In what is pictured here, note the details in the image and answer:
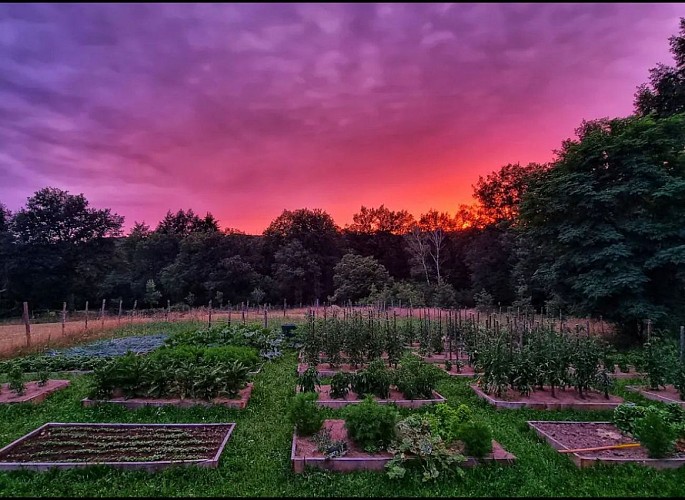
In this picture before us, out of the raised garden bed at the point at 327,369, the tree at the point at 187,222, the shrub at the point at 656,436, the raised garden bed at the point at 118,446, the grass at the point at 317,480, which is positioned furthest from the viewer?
the tree at the point at 187,222

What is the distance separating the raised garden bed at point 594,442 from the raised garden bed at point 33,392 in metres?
7.75

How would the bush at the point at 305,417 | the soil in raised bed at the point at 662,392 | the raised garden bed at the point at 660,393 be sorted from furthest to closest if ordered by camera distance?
the soil in raised bed at the point at 662,392 < the raised garden bed at the point at 660,393 < the bush at the point at 305,417

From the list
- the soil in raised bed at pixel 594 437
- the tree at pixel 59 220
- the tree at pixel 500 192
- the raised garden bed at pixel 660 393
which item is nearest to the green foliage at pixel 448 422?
the soil in raised bed at pixel 594 437

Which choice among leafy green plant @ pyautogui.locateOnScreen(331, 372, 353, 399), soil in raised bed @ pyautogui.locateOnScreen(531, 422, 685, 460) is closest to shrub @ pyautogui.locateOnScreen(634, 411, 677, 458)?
soil in raised bed @ pyautogui.locateOnScreen(531, 422, 685, 460)

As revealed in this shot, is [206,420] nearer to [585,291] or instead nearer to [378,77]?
[378,77]

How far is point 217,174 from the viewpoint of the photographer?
57.8 ft

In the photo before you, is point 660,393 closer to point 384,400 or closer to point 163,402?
point 384,400

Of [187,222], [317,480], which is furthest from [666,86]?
[187,222]

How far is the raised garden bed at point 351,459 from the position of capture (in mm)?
4176

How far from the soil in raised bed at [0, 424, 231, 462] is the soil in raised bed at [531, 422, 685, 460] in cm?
421

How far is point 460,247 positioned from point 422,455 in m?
37.1

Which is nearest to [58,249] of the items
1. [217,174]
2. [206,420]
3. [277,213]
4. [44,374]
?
[277,213]

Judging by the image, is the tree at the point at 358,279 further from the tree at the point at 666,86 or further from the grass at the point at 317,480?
the grass at the point at 317,480

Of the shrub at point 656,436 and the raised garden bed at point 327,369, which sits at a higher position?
the shrub at point 656,436
